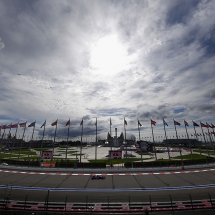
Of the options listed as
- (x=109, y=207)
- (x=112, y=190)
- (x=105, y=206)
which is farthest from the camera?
(x=112, y=190)

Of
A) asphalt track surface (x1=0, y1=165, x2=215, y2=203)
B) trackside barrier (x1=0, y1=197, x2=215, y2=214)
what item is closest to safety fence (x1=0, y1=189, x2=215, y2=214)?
trackside barrier (x1=0, y1=197, x2=215, y2=214)

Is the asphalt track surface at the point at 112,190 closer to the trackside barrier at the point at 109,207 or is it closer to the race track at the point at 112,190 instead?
the race track at the point at 112,190

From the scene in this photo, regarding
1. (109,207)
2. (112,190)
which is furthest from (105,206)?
(112,190)

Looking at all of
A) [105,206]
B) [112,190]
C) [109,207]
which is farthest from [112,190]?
[109,207]

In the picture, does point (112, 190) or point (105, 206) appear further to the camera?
point (112, 190)

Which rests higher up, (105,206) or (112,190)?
(112,190)

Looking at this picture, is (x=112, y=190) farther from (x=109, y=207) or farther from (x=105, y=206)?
(x=109, y=207)

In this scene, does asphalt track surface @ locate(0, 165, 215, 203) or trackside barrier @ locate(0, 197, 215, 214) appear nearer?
trackside barrier @ locate(0, 197, 215, 214)

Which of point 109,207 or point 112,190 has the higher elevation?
point 112,190

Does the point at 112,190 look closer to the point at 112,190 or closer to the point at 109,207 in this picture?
the point at 112,190

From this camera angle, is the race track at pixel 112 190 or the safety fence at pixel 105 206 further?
the race track at pixel 112 190

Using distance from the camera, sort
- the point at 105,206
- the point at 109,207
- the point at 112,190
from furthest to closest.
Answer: the point at 112,190, the point at 105,206, the point at 109,207

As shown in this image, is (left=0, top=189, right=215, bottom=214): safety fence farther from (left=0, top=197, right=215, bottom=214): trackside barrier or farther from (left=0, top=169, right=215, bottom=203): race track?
(left=0, top=169, right=215, bottom=203): race track

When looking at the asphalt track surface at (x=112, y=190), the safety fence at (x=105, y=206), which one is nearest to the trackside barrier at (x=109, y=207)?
the safety fence at (x=105, y=206)
